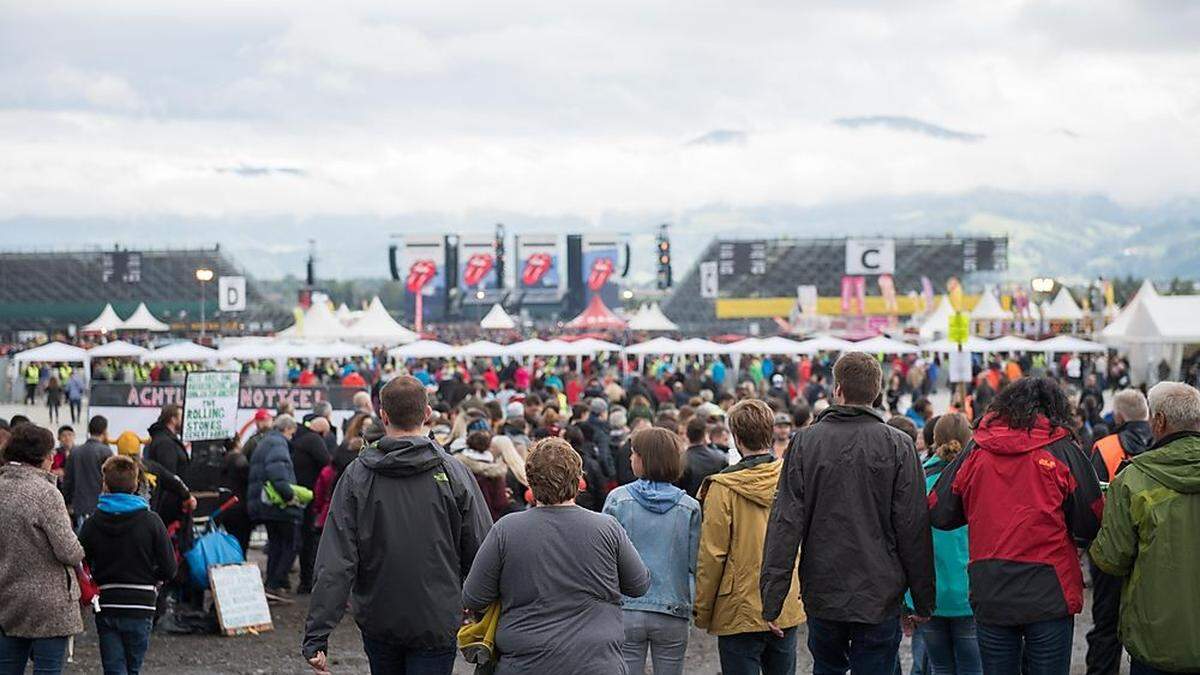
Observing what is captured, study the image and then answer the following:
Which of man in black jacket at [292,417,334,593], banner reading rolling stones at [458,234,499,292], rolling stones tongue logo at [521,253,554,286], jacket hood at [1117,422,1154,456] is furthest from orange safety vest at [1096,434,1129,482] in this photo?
rolling stones tongue logo at [521,253,554,286]

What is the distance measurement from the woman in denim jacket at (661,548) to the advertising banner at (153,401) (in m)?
10.2

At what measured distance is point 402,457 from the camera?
16.4ft

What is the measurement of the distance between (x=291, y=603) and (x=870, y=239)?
72.0 meters

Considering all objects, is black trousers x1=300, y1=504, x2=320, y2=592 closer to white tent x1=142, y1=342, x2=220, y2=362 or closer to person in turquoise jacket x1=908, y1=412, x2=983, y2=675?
person in turquoise jacket x1=908, y1=412, x2=983, y2=675


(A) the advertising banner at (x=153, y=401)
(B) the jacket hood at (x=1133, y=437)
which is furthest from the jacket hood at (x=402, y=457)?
(A) the advertising banner at (x=153, y=401)

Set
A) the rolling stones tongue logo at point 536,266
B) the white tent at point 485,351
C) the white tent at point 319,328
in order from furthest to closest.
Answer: the rolling stones tongue logo at point 536,266 < the white tent at point 319,328 < the white tent at point 485,351

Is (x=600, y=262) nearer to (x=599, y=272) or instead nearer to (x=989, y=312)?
(x=599, y=272)

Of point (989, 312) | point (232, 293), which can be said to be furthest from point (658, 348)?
point (232, 293)

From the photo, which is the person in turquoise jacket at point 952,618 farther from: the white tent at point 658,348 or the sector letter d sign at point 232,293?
the sector letter d sign at point 232,293

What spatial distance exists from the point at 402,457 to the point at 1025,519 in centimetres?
218

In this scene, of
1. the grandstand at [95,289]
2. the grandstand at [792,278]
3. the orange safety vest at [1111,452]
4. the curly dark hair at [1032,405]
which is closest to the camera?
the curly dark hair at [1032,405]

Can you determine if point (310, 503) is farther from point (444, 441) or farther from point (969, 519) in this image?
point (969, 519)

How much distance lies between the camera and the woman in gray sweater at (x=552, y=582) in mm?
4480

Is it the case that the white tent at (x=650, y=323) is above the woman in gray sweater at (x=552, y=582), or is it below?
below
